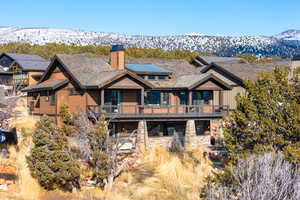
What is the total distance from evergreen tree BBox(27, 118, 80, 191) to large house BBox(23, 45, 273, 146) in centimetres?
757

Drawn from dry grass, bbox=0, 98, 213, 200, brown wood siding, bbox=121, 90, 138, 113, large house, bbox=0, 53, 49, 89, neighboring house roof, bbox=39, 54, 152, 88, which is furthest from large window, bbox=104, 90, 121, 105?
large house, bbox=0, 53, 49, 89

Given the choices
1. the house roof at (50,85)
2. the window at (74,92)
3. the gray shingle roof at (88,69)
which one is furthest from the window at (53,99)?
the gray shingle roof at (88,69)

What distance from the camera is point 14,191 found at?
2248 cm

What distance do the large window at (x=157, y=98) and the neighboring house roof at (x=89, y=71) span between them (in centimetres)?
377

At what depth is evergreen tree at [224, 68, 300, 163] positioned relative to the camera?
18.5 metres

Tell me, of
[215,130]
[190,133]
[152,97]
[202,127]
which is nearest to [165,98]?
[152,97]

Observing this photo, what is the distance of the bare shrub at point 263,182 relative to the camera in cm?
1379

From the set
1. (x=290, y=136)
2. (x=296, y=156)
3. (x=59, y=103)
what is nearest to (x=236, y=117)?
(x=290, y=136)

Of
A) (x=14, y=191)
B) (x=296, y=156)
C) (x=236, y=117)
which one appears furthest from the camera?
(x=14, y=191)

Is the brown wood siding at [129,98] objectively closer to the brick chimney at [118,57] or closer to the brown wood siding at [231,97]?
the brick chimney at [118,57]

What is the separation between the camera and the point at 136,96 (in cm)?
3644

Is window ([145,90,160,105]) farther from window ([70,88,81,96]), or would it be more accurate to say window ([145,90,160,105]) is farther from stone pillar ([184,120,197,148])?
window ([70,88,81,96])

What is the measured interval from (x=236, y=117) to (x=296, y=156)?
4.14 m

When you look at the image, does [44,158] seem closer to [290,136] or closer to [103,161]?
[103,161]
